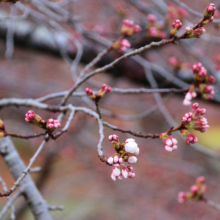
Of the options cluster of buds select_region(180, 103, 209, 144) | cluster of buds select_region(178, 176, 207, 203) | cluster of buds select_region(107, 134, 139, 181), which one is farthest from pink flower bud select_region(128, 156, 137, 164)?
cluster of buds select_region(178, 176, 207, 203)

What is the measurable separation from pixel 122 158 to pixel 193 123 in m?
0.28

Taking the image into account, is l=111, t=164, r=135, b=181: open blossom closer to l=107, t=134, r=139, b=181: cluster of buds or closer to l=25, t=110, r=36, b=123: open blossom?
l=107, t=134, r=139, b=181: cluster of buds

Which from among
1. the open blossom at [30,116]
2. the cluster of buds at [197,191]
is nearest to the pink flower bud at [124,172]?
the open blossom at [30,116]

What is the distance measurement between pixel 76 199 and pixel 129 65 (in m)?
3.36

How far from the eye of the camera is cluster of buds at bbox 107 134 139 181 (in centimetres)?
75

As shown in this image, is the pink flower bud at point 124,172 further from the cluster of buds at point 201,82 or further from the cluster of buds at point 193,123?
the cluster of buds at point 201,82

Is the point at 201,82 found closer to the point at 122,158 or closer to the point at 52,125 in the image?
the point at 122,158

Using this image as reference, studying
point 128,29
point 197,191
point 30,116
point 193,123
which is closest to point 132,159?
point 193,123

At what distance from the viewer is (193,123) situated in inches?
33.2

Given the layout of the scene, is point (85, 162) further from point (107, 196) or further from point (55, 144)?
point (55, 144)

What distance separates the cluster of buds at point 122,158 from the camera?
29.4 inches

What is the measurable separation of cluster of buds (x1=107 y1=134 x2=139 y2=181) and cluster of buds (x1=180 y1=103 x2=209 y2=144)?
0.20m

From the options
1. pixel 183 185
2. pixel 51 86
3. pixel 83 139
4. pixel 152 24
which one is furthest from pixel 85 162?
pixel 152 24

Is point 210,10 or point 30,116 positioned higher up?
point 210,10
